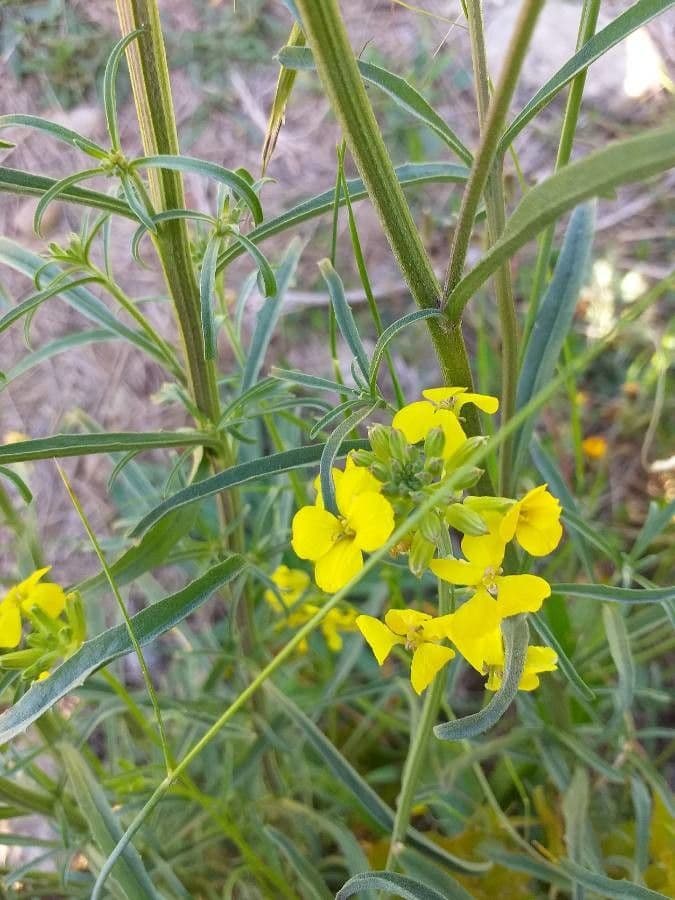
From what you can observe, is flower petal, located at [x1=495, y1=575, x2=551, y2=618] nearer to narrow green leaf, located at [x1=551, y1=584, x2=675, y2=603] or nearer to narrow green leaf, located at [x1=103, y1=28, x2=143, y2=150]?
narrow green leaf, located at [x1=551, y1=584, x2=675, y2=603]

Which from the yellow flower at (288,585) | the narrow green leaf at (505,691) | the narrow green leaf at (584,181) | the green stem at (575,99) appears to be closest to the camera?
the narrow green leaf at (584,181)

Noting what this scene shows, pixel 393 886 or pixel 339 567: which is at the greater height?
pixel 339 567

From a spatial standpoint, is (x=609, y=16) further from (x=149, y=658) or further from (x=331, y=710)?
(x=149, y=658)

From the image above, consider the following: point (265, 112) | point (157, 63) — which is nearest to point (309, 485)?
point (157, 63)

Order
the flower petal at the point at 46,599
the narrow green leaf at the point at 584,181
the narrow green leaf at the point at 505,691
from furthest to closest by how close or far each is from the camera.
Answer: the flower petal at the point at 46,599 → the narrow green leaf at the point at 505,691 → the narrow green leaf at the point at 584,181

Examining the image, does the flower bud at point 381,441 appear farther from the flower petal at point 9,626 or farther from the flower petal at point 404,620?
the flower petal at point 9,626

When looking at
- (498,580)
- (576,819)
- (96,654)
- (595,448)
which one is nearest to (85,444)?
(96,654)

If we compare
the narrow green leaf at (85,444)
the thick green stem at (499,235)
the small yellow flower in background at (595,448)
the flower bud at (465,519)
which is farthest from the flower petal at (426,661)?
the small yellow flower in background at (595,448)

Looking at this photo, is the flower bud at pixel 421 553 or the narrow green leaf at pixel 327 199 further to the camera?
the narrow green leaf at pixel 327 199

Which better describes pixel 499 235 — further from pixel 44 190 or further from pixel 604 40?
pixel 44 190
